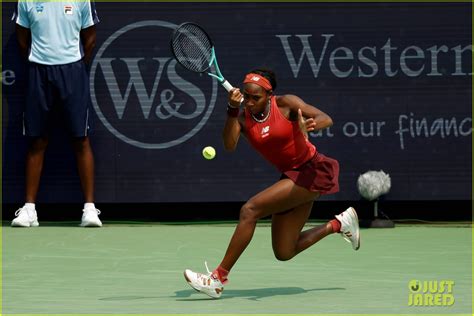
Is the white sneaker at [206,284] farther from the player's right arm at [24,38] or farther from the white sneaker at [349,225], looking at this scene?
the player's right arm at [24,38]

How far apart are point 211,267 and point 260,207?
1.50 m

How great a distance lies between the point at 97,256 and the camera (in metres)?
8.31

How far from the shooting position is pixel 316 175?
6.74m

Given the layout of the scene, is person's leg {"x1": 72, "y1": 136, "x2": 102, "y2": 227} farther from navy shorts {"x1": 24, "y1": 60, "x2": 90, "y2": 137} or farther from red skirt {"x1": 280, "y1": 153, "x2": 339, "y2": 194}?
red skirt {"x1": 280, "y1": 153, "x2": 339, "y2": 194}

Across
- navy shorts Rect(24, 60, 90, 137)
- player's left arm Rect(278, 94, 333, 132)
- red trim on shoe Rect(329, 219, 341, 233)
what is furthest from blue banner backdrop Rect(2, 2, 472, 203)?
player's left arm Rect(278, 94, 333, 132)

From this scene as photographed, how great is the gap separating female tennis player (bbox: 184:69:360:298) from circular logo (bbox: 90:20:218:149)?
3.42 metres

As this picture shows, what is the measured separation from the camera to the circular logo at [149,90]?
33.3 feet

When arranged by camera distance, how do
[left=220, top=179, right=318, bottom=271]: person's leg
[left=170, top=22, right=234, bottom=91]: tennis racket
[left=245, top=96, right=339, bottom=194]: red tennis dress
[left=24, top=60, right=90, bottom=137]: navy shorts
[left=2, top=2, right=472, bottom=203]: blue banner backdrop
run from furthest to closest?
[left=2, top=2, right=472, bottom=203]: blue banner backdrop < [left=24, top=60, right=90, bottom=137]: navy shorts < [left=170, top=22, right=234, bottom=91]: tennis racket < [left=245, top=96, right=339, bottom=194]: red tennis dress < [left=220, top=179, right=318, bottom=271]: person's leg

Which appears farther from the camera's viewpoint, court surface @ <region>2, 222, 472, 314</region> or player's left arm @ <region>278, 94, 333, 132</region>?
player's left arm @ <region>278, 94, 333, 132</region>

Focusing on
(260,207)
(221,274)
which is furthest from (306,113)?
(221,274)

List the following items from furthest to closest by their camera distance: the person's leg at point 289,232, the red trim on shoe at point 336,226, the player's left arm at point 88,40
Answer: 1. the player's left arm at point 88,40
2. the red trim on shoe at point 336,226
3. the person's leg at point 289,232

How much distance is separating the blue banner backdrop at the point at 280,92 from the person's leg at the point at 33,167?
0.69 ft

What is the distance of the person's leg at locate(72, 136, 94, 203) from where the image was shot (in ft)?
32.6

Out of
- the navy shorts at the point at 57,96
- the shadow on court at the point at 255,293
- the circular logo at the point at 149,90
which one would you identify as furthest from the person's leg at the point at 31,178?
the shadow on court at the point at 255,293
